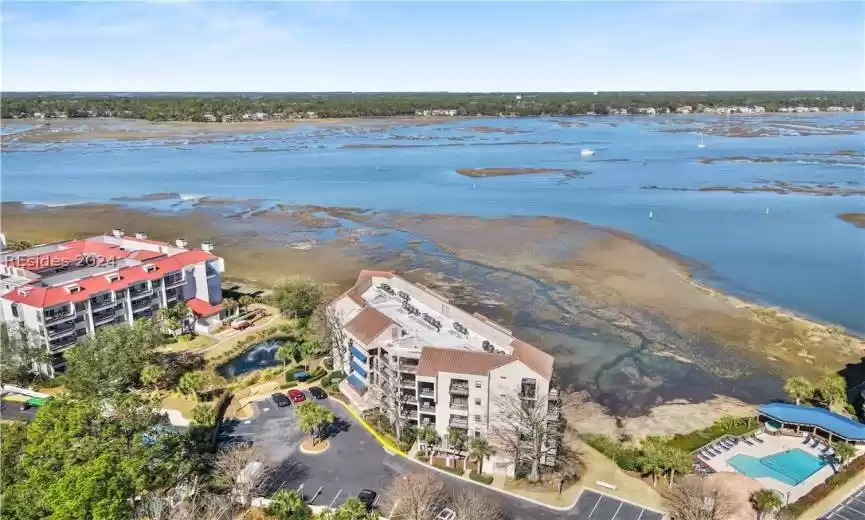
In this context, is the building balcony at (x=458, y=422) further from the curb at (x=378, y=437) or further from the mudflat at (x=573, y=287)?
the mudflat at (x=573, y=287)

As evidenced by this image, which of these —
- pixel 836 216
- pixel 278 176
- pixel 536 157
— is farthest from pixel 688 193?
pixel 278 176

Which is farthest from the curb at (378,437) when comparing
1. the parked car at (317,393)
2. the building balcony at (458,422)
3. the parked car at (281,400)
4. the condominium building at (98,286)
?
the condominium building at (98,286)

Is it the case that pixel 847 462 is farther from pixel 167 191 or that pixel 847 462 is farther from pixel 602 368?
pixel 167 191

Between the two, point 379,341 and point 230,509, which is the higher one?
point 379,341

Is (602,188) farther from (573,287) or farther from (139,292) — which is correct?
(139,292)

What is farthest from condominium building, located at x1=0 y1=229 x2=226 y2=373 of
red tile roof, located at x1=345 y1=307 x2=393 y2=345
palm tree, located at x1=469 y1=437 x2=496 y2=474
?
palm tree, located at x1=469 y1=437 x2=496 y2=474

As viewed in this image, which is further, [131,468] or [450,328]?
[450,328]

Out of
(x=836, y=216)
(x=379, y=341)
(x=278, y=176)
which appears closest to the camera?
(x=379, y=341)

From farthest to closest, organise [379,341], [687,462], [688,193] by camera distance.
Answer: [688,193], [379,341], [687,462]
